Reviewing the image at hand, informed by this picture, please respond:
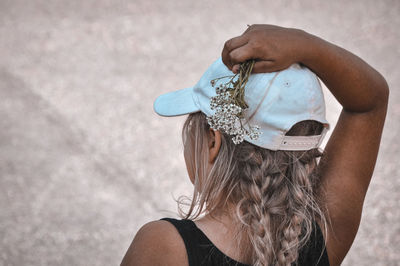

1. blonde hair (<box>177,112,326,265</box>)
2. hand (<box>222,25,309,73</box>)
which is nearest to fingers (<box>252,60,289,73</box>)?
hand (<box>222,25,309,73</box>)

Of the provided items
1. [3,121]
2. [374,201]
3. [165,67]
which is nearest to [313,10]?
[165,67]

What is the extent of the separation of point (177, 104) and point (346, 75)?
0.39 m

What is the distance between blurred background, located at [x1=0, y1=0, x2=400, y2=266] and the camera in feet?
9.04

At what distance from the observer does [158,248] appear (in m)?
1.04

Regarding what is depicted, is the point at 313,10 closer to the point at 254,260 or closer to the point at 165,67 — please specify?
the point at 165,67

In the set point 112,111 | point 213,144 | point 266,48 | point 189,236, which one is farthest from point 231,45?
point 112,111

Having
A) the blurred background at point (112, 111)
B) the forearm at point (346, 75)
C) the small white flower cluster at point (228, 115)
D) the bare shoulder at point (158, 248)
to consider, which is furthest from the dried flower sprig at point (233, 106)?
the blurred background at point (112, 111)

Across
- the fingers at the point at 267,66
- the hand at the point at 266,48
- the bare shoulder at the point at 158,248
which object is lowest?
the bare shoulder at the point at 158,248

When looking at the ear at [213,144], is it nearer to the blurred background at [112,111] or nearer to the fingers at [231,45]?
the fingers at [231,45]

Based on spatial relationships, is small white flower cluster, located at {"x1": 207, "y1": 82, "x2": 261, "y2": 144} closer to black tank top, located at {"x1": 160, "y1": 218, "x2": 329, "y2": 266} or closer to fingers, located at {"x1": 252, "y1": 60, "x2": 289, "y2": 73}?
fingers, located at {"x1": 252, "y1": 60, "x2": 289, "y2": 73}

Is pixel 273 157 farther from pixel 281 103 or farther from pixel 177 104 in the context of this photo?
pixel 177 104

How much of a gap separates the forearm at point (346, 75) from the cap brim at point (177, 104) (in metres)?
0.27

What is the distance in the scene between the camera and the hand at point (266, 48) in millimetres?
940

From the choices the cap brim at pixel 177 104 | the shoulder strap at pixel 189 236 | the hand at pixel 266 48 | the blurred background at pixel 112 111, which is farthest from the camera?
the blurred background at pixel 112 111
